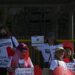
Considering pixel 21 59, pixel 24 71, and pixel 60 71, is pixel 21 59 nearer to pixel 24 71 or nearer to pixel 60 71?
pixel 24 71

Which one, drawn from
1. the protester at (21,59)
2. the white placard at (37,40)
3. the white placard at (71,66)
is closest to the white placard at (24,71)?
the protester at (21,59)

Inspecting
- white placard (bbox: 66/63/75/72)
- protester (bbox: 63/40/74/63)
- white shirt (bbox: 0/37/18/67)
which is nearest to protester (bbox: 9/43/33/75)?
white shirt (bbox: 0/37/18/67)

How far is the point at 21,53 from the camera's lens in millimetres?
8953

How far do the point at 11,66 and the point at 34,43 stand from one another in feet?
6.60

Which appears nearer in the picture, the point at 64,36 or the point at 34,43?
the point at 34,43

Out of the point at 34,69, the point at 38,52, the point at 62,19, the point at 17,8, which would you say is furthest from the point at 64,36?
the point at 34,69

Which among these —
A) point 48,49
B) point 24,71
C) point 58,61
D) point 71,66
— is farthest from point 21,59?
point 48,49

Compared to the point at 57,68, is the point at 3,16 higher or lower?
higher

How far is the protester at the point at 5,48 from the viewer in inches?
378

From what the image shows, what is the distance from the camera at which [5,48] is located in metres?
9.77

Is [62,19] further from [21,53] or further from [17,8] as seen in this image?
[21,53]

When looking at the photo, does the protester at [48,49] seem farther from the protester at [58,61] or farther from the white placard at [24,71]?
the white placard at [24,71]

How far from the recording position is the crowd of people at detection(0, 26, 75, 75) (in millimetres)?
8992

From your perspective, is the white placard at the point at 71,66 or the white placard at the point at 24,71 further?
the white placard at the point at 71,66
